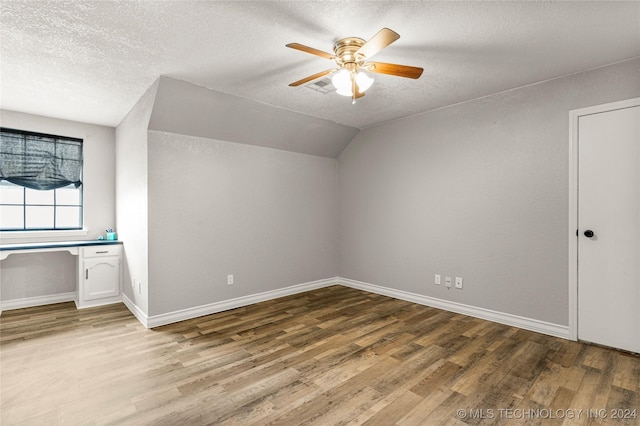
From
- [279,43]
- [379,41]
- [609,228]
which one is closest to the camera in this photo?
[379,41]

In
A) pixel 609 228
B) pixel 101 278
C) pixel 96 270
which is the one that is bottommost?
pixel 101 278

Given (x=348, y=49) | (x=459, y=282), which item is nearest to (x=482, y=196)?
(x=459, y=282)

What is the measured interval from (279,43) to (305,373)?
2531mm

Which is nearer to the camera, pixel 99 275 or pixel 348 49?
pixel 348 49

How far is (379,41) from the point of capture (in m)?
1.96

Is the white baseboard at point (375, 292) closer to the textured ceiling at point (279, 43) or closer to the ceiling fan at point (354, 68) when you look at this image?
the textured ceiling at point (279, 43)

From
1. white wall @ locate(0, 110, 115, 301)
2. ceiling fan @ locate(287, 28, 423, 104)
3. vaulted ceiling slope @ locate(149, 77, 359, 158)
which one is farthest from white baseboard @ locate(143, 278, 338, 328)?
ceiling fan @ locate(287, 28, 423, 104)

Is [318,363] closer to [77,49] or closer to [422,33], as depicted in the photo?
[422,33]

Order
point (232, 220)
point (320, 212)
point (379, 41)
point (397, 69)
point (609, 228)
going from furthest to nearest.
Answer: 1. point (320, 212)
2. point (232, 220)
3. point (609, 228)
4. point (397, 69)
5. point (379, 41)

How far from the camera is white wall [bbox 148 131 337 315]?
3525mm

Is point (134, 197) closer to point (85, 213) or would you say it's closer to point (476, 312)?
point (85, 213)

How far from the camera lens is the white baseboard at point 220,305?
3435 millimetres

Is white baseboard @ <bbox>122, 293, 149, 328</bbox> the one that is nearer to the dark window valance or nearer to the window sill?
the window sill

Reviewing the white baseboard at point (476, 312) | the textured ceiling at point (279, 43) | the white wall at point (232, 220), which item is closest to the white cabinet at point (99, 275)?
the white wall at point (232, 220)
